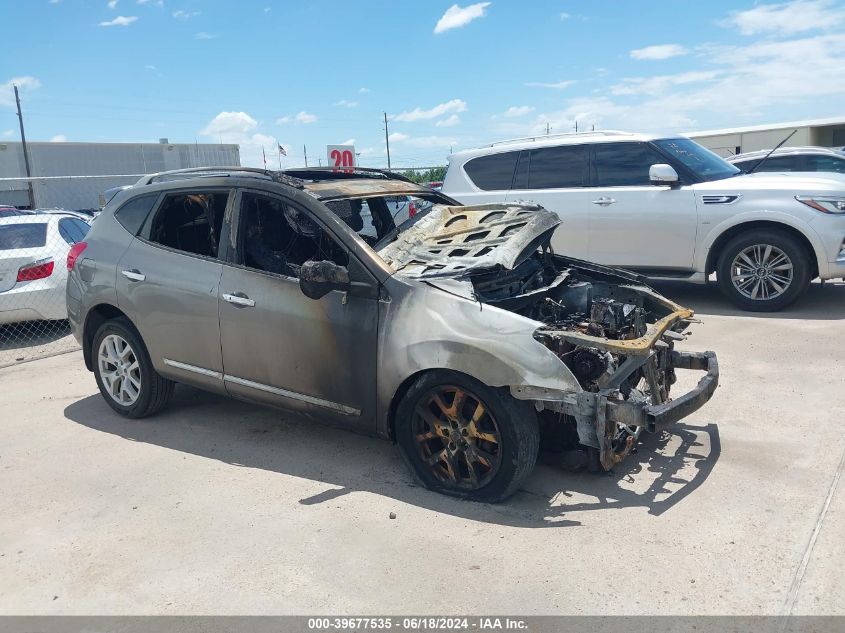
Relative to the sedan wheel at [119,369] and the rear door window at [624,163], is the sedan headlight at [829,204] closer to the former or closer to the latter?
the rear door window at [624,163]

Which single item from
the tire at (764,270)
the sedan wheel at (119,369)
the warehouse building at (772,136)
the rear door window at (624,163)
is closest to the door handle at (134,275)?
the sedan wheel at (119,369)

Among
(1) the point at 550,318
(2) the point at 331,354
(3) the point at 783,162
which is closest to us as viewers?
(2) the point at 331,354

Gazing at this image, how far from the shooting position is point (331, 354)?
4.20m

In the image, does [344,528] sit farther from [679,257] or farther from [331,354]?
[679,257]

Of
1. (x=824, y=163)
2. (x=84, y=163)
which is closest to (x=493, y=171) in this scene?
(x=824, y=163)

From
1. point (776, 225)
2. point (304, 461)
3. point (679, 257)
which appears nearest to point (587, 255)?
point (679, 257)

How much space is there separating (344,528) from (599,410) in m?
1.46

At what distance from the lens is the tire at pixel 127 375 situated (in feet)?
17.3

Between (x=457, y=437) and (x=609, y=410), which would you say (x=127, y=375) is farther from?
(x=609, y=410)

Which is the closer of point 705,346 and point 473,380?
point 473,380

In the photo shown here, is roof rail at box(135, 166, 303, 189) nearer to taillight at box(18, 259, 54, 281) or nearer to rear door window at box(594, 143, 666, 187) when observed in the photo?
taillight at box(18, 259, 54, 281)

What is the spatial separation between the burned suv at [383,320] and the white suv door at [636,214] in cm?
→ 325

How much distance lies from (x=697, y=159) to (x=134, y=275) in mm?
6435

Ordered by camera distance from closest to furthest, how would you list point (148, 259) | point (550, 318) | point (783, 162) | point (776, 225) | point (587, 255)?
point (550, 318) < point (148, 259) < point (776, 225) < point (587, 255) < point (783, 162)
